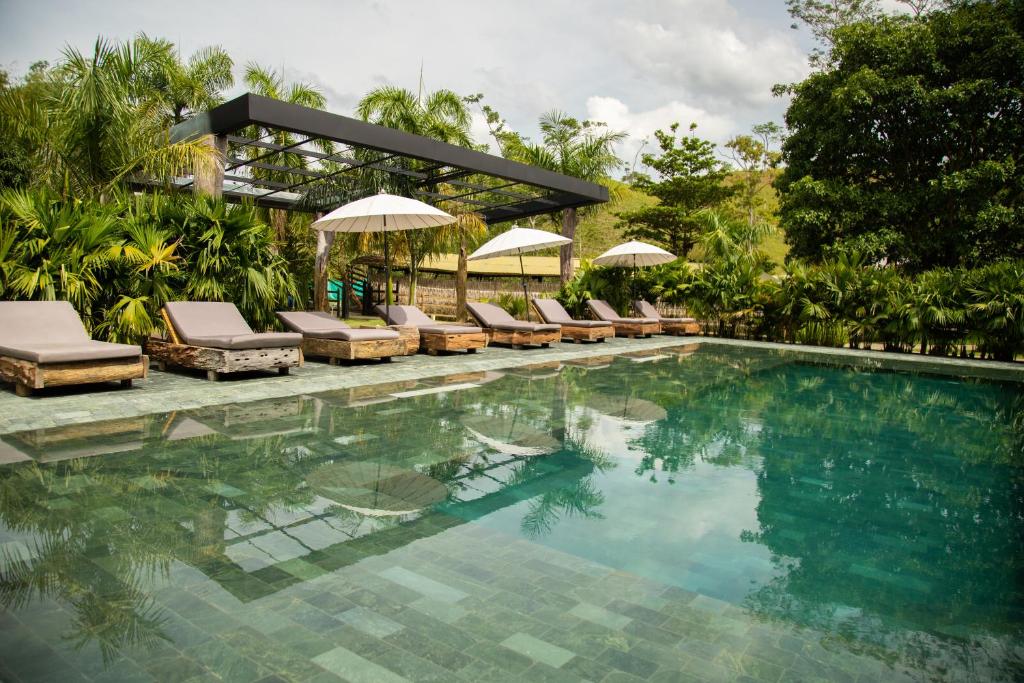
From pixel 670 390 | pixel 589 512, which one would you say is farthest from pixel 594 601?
pixel 670 390

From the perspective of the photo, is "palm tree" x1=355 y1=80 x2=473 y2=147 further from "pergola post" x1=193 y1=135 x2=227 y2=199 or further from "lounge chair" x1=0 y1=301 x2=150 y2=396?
"lounge chair" x1=0 y1=301 x2=150 y2=396

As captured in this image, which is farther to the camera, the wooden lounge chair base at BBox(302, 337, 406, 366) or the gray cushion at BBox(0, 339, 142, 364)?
the wooden lounge chair base at BBox(302, 337, 406, 366)

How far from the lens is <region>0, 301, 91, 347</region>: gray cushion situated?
6828mm

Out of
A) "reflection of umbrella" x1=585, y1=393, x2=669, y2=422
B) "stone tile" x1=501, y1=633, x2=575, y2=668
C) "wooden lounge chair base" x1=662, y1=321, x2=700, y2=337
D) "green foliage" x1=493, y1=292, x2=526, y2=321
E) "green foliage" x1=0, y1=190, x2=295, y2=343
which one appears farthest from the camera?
"green foliage" x1=493, y1=292, x2=526, y2=321

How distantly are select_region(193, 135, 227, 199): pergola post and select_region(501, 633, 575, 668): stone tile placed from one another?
967 centimetres

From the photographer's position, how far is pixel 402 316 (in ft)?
38.8

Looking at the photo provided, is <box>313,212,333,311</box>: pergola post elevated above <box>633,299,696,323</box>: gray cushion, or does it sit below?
above

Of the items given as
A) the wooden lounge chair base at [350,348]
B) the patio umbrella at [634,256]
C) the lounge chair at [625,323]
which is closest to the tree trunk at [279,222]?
the patio umbrella at [634,256]

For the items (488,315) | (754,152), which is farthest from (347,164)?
(754,152)

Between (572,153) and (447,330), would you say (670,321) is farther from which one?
(447,330)

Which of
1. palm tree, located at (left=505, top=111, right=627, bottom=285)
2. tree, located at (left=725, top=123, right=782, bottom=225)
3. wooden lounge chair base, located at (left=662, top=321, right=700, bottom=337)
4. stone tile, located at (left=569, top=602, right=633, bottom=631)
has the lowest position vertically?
stone tile, located at (left=569, top=602, right=633, bottom=631)

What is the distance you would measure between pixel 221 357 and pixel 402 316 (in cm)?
451

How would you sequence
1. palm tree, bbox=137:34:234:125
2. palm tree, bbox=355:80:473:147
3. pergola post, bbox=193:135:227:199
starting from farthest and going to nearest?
palm tree, bbox=137:34:234:125, palm tree, bbox=355:80:473:147, pergola post, bbox=193:135:227:199

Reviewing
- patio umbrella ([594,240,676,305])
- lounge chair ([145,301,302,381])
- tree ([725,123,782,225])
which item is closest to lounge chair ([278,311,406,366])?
lounge chair ([145,301,302,381])
